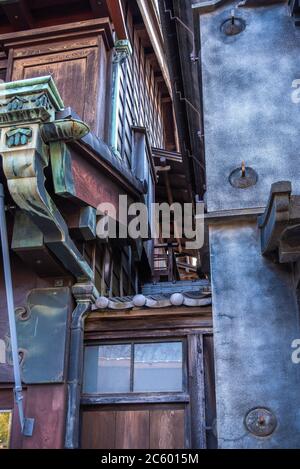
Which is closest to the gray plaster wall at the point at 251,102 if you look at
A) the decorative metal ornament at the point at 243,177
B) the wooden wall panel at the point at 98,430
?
the decorative metal ornament at the point at 243,177

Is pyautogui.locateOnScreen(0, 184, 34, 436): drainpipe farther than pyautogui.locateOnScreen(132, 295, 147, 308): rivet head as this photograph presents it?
No

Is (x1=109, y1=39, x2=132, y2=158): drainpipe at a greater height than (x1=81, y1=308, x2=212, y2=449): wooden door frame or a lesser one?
greater

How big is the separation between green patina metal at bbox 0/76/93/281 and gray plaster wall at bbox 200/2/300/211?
1694 millimetres

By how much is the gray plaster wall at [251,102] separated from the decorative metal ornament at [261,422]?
2242 mm

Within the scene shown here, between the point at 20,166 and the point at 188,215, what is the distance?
340 inches

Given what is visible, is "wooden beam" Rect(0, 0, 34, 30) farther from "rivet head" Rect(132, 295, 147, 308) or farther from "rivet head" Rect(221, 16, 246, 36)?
"rivet head" Rect(132, 295, 147, 308)

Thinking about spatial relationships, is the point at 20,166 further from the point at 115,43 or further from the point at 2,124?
the point at 115,43

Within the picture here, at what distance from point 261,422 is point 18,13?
7.68m

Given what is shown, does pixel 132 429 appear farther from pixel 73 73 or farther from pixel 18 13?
pixel 18 13

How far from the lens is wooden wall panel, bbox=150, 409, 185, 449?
21.5 feet

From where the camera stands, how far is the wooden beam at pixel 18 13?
9.36 metres

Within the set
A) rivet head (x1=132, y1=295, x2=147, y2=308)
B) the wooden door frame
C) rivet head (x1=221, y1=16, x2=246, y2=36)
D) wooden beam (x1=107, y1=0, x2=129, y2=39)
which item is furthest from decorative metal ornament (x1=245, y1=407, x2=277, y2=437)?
wooden beam (x1=107, y1=0, x2=129, y2=39)

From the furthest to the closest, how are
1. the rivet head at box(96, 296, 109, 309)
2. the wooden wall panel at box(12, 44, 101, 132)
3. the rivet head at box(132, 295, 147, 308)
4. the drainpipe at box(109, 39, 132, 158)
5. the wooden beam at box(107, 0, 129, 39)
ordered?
the wooden beam at box(107, 0, 129, 39)
the drainpipe at box(109, 39, 132, 158)
the wooden wall panel at box(12, 44, 101, 132)
the rivet head at box(96, 296, 109, 309)
the rivet head at box(132, 295, 147, 308)

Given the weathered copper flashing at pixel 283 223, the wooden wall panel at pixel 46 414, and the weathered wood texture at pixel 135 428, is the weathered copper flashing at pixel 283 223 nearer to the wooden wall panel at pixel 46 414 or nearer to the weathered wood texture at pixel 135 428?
the weathered wood texture at pixel 135 428
